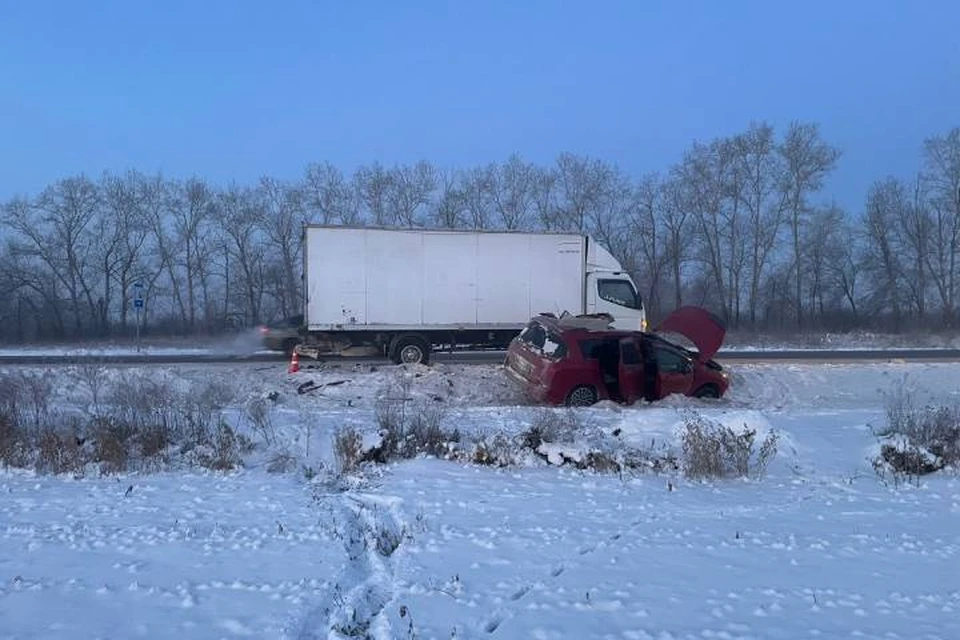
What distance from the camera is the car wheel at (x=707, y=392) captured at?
55.2 ft

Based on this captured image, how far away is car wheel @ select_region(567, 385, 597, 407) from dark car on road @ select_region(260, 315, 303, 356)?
990 centimetres

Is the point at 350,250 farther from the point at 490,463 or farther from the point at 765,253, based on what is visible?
the point at 765,253

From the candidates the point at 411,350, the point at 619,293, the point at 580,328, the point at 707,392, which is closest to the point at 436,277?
the point at 411,350

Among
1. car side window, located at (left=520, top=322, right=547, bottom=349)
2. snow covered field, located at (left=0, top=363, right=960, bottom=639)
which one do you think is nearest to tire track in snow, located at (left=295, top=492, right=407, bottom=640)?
snow covered field, located at (left=0, top=363, right=960, bottom=639)

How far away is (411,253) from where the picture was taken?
21.7 m

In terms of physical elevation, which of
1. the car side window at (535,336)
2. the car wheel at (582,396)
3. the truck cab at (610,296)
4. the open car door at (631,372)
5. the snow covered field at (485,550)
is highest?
the truck cab at (610,296)

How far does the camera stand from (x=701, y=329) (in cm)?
1652

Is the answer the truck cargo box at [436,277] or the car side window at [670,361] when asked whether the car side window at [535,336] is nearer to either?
the car side window at [670,361]

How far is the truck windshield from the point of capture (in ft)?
75.1

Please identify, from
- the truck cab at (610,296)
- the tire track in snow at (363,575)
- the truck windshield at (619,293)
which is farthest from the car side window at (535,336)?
the tire track in snow at (363,575)

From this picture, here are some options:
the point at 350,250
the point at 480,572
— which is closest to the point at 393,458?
the point at 480,572

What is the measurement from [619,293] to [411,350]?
6.04 metres

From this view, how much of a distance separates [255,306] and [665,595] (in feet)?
161

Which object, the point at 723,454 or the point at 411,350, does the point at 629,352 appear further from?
the point at 411,350
